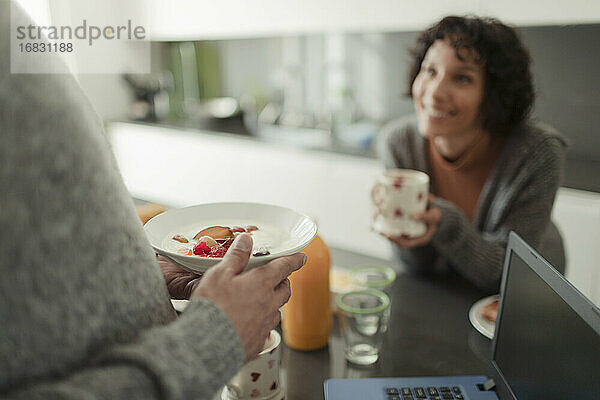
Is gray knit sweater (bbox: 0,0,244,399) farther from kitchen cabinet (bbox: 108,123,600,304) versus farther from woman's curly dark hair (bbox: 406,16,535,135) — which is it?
kitchen cabinet (bbox: 108,123,600,304)

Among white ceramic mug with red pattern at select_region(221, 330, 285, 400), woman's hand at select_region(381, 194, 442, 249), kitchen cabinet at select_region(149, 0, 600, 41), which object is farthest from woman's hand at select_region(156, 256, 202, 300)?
kitchen cabinet at select_region(149, 0, 600, 41)

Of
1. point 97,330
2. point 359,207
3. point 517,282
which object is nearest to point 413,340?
point 517,282

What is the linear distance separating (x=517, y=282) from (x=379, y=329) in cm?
28

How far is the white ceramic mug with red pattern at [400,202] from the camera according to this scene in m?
1.19

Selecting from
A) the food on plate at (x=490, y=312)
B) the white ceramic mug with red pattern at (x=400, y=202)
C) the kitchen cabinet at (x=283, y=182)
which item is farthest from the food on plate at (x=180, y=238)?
the kitchen cabinet at (x=283, y=182)

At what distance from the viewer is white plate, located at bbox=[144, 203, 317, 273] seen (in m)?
0.71

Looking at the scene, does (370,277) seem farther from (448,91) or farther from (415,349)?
(448,91)

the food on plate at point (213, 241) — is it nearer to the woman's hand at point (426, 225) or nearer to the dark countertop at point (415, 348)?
the dark countertop at point (415, 348)

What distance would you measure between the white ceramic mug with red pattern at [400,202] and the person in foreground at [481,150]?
55mm

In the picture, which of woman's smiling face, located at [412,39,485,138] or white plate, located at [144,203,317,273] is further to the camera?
woman's smiling face, located at [412,39,485,138]

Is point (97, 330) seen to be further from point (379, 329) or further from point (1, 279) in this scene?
point (379, 329)

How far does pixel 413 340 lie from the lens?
41.9 inches

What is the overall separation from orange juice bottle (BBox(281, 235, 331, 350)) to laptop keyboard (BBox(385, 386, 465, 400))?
19 centimetres

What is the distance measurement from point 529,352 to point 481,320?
0.38 metres
